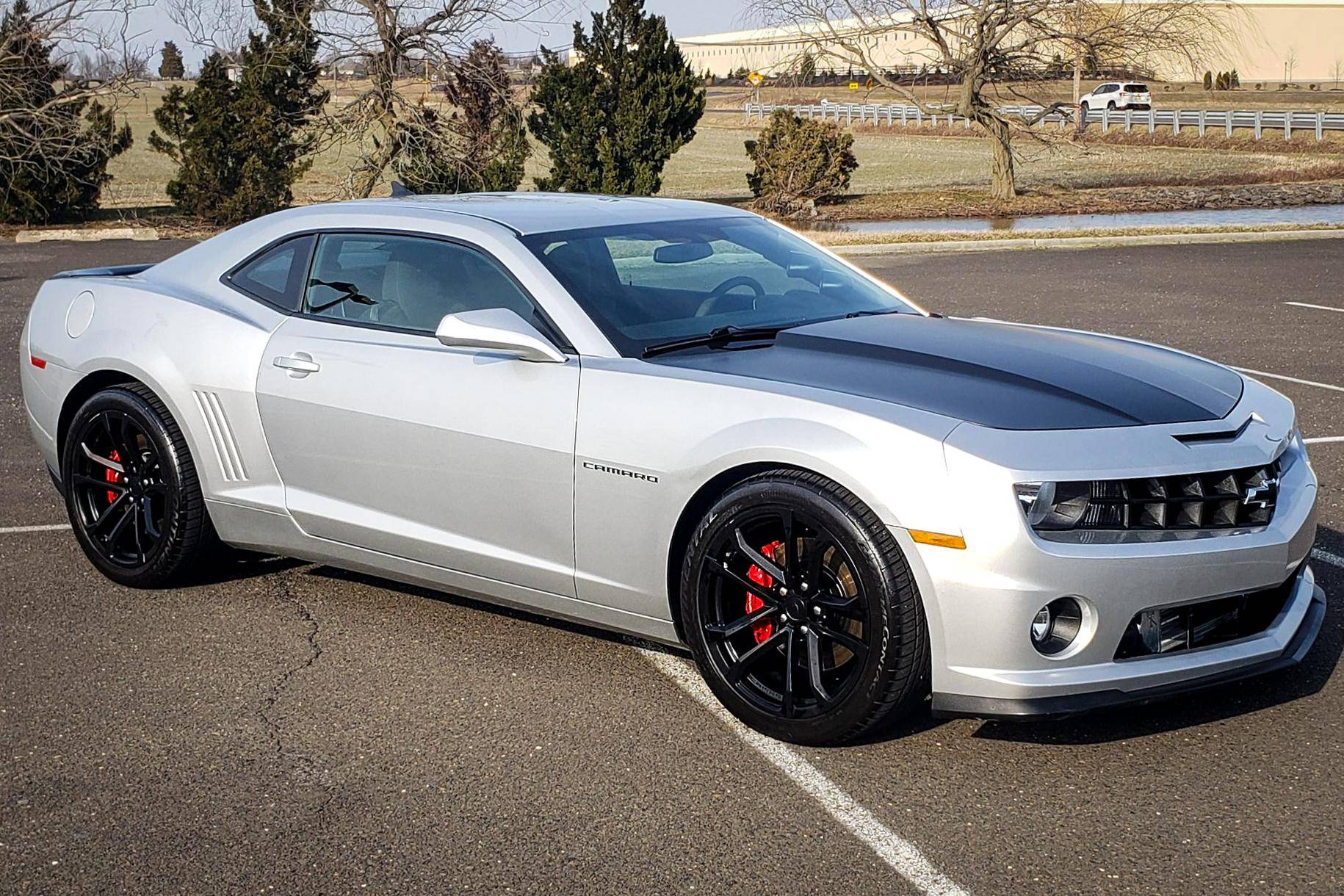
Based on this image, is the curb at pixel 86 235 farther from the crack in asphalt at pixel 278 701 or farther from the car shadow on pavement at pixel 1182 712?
the car shadow on pavement at pixel 1182 712

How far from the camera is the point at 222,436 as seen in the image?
568 cm

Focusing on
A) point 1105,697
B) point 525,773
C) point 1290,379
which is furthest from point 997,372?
point 1290,379

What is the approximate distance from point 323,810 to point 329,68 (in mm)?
21701

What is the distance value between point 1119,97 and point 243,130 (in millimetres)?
48531

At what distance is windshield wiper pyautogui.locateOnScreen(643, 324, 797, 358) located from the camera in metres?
4.89

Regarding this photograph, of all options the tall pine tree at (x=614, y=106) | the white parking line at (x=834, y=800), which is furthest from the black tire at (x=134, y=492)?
the tall pine tree at (x=614, y=106)

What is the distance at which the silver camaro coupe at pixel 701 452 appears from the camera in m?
4.02

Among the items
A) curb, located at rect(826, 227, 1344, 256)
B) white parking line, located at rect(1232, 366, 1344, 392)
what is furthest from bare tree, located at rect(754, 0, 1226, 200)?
white parking line, located at rect(1232, 366, 1344, 392)

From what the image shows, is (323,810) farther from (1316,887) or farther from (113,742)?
(1316,887)

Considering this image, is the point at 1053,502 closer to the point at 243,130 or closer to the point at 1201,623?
the point at 1201,623

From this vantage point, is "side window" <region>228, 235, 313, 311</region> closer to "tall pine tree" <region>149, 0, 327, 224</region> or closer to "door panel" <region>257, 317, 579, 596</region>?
"door panel" <region>257, 317, 579, 596</region>

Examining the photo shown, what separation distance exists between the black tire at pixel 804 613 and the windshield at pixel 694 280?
82 centimetres

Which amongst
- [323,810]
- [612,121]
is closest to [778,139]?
[612,121]

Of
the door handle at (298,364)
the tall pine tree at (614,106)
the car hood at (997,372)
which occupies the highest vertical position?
the tall pine tree at (614,106)
